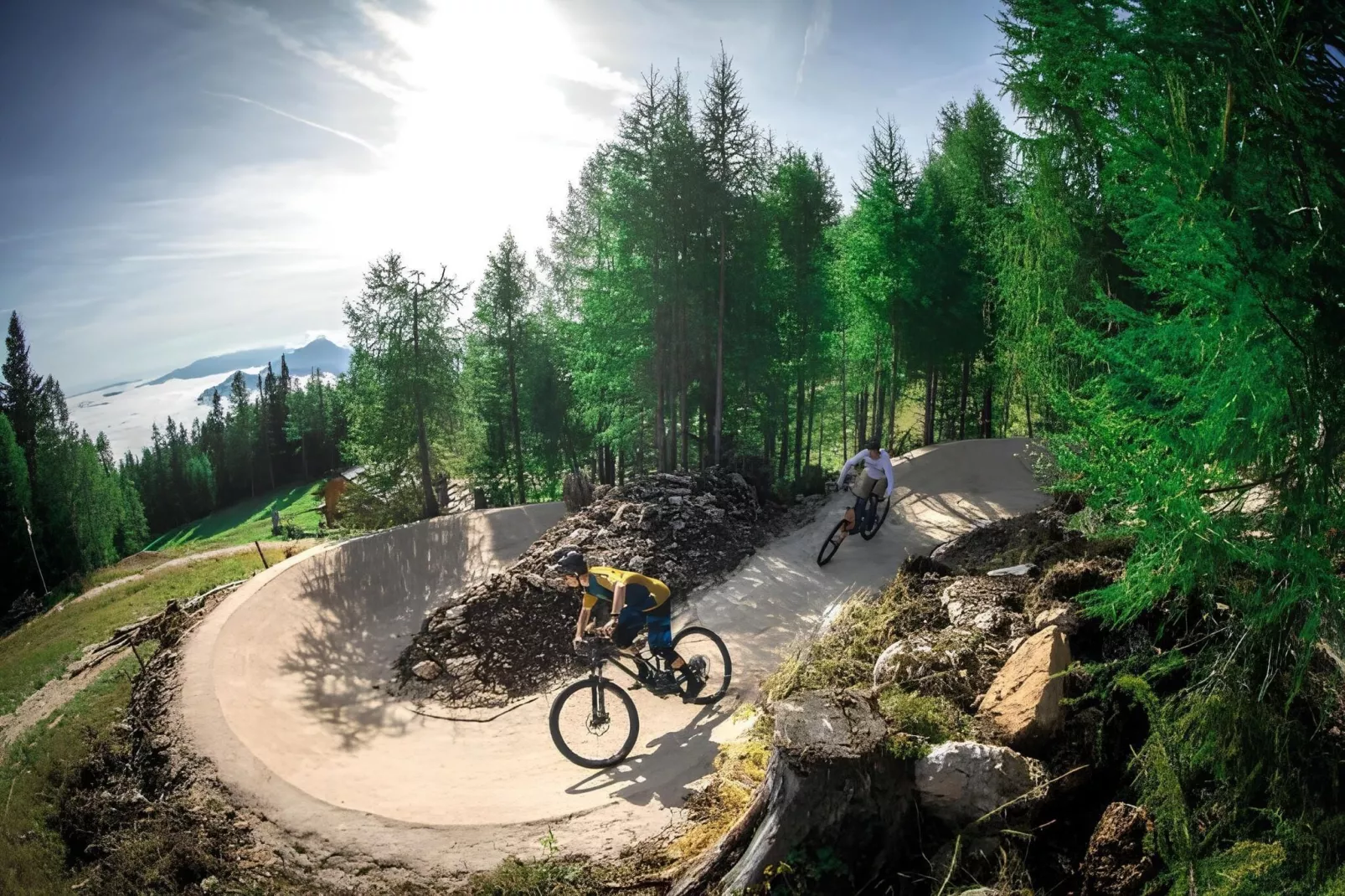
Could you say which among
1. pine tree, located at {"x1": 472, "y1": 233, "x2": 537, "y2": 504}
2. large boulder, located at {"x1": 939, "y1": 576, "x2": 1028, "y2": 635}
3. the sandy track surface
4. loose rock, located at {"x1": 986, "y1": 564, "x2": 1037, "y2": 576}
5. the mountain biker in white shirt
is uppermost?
pine tree, located at {"x1": 472, "y1": 233, "x2": 537, "y2": 504}

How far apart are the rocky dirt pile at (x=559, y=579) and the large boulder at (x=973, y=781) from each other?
731 cm

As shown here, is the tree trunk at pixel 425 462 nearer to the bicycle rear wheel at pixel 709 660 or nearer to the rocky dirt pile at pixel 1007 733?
the bicycle rear wheel at pixel 709 660

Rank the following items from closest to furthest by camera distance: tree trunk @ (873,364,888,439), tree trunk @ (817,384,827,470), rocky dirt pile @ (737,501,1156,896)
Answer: rocky dirt pile @ (737,501,1156,896) → tree trunk @ (873,364,888,439) → tree trunk @ (817,384,827,470)

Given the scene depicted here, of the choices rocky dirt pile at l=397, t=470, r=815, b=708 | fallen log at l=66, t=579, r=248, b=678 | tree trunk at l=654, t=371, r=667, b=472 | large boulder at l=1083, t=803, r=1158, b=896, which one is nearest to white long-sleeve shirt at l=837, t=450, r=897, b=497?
rocky dirt pile at l=397, t=470, r=815, b=708

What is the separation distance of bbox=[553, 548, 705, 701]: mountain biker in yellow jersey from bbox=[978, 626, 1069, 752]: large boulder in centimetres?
385

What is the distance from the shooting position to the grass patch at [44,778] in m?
6.91

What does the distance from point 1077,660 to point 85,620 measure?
24451mm

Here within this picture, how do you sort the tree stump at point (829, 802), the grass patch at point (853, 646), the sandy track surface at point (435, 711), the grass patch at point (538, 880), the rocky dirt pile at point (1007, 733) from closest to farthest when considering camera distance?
the rocky dirt pile at point (1007, 733)
the tree stump at point (829, 802)
the grass patch at point (538, 880)
the grass patch at point (853, 646)
the sandy track surface at point (435, 711)

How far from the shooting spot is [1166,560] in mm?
3705

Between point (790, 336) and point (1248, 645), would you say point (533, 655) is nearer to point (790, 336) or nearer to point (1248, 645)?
point (1248, 645)

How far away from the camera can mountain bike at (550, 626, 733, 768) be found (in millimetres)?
7668

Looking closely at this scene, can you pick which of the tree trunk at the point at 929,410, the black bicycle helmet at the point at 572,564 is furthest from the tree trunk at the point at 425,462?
the black bicycle helmet at the point at 572,564

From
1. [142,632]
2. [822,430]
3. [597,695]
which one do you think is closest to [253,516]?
[822,430]

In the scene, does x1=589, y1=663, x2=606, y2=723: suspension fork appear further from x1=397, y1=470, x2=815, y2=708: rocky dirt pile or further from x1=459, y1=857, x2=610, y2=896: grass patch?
x1=397, y1=470, x2=815, y2=708: rocky dirt pile
